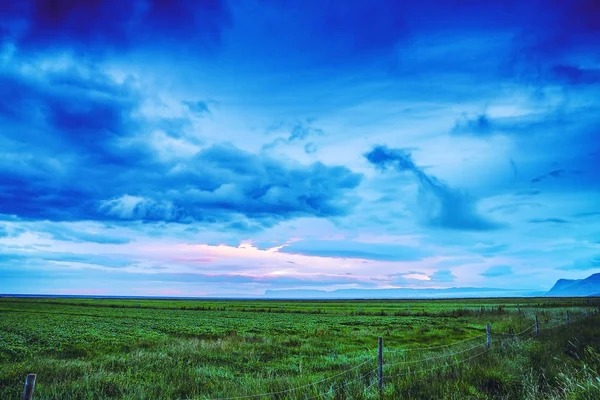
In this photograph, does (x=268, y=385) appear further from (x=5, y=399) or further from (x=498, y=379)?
(x=5, y=399)

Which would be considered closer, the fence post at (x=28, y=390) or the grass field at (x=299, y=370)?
the fence post at (x=28, y=390)

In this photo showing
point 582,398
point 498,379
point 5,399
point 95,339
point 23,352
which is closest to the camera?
point 582,398

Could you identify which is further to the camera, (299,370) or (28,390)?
(299,370)

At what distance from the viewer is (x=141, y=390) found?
1080cm

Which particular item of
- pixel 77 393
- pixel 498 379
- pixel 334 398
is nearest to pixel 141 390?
pixel 77 393

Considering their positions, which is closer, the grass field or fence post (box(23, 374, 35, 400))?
fence post (box(23, 374, 35, 400))

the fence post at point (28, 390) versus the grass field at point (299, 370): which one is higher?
the fence post at point (28, 390)

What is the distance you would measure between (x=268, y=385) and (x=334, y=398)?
2828 millimetres

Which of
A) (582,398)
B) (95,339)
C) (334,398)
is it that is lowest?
(95,339)

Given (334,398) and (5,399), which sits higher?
(334,398)

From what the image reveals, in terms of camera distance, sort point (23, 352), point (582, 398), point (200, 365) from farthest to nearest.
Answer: point (23, 352)
point (200, 365)
point (582, 398)

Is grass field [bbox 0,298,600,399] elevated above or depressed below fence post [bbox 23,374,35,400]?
below

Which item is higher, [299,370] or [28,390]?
[28,390]

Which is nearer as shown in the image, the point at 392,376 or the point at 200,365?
the point at 392,376
